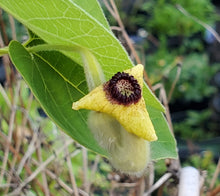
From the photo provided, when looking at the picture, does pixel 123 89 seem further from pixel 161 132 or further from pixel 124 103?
pixel 161 132

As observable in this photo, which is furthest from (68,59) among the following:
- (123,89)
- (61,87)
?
(123,89)

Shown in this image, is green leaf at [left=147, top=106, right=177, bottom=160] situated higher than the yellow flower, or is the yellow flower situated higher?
the yellow flower

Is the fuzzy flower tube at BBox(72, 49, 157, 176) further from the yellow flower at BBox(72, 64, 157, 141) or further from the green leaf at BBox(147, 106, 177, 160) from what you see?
the green leaf at BBox(147, 106, 177, 160)

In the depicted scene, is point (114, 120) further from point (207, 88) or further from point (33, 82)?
point (207, 88)

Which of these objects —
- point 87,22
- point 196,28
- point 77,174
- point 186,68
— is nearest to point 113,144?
point 87,22

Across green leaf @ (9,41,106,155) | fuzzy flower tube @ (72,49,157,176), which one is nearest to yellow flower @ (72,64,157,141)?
fuzzy flower tube @ (72,49,157,176)
